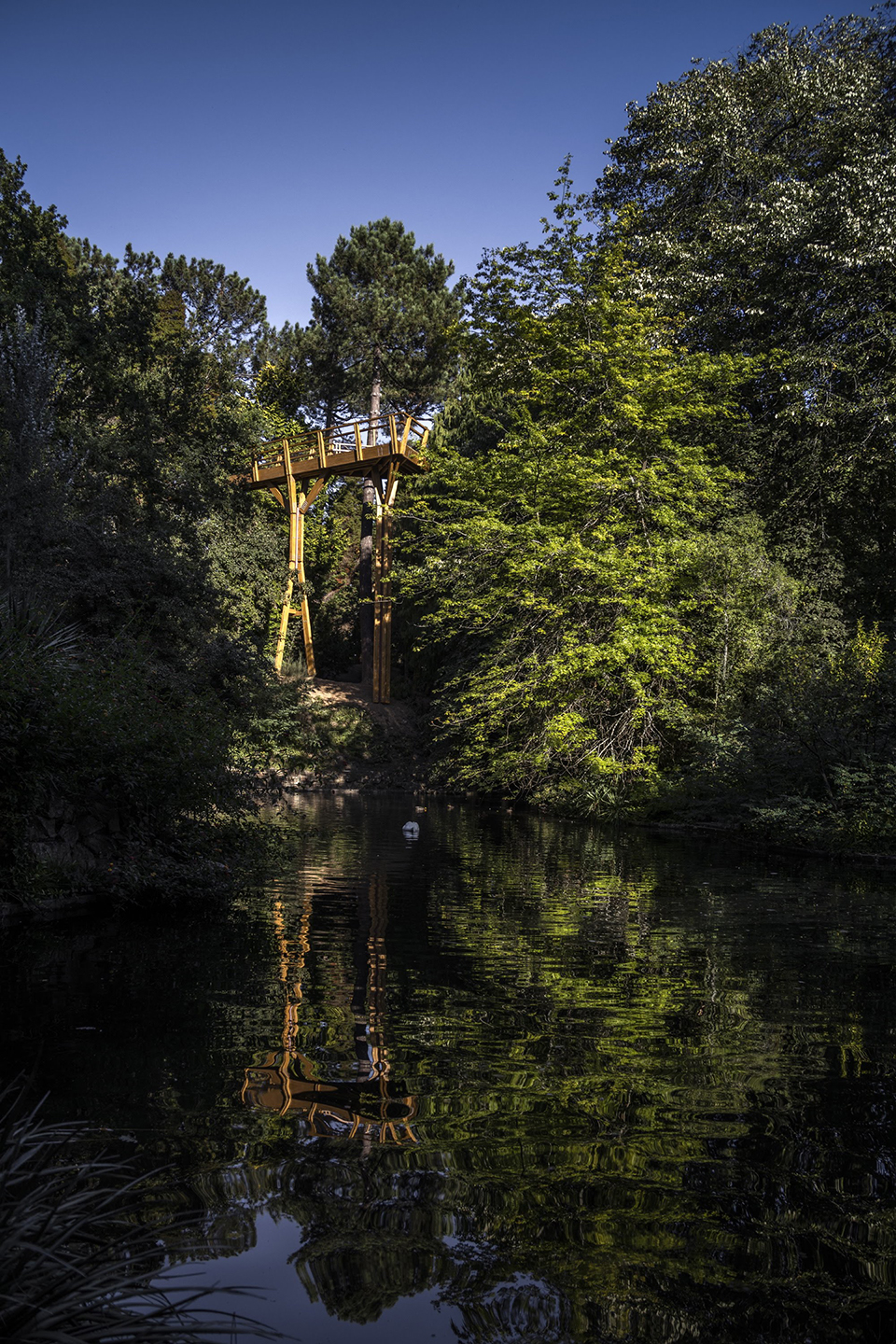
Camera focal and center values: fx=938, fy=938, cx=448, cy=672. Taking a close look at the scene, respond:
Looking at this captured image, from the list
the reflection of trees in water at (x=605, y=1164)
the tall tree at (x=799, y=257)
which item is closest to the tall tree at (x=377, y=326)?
the tall tree at (x=799, y=257)

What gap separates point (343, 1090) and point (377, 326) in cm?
3600

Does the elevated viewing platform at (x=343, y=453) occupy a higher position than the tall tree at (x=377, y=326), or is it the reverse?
the tall tree at (x=377, y=326)

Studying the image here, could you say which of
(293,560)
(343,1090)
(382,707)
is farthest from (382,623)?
(343,1090)

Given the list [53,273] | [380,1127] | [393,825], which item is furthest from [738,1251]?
[53,273]

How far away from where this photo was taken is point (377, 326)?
36969 millimetres

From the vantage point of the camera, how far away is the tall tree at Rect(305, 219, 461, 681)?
36969 mm

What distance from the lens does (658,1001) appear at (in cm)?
653

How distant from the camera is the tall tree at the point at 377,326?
3697 cm

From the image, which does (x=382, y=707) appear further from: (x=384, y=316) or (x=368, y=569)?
(x=384, y=316)

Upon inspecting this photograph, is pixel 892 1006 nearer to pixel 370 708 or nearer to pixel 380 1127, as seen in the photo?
pixel 380 1127

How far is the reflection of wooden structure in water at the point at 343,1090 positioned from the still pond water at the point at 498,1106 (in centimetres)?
2

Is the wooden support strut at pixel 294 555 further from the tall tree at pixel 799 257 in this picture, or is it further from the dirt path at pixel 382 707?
the tall tree at pixel 799 257

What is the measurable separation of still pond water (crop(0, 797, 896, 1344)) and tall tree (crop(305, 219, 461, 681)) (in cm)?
2896

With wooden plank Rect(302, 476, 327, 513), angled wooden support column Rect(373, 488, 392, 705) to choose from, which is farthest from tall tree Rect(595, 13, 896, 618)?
wooden plank Rect(302, 476, 327, 513)
